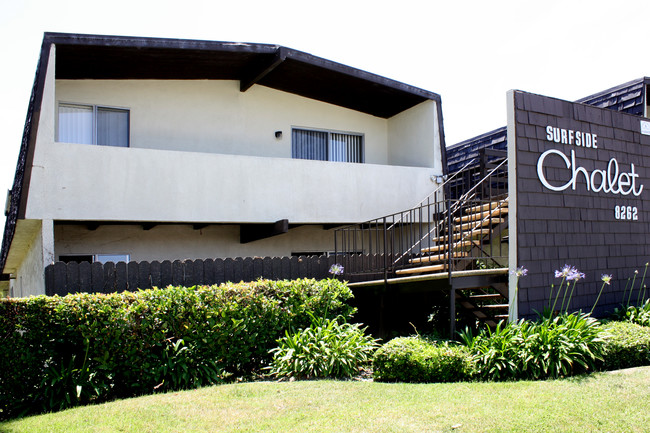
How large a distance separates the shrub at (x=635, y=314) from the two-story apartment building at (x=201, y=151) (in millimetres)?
4948

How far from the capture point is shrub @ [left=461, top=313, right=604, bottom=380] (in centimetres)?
711

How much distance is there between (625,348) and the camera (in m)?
7.54

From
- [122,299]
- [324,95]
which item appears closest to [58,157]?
[122,299]

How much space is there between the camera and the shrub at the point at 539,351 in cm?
711

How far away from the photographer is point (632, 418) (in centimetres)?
546

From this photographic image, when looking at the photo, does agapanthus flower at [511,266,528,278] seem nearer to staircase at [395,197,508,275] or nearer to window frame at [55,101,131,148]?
staircase at [395,197,508,275]

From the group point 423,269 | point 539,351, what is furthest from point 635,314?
point 423,269

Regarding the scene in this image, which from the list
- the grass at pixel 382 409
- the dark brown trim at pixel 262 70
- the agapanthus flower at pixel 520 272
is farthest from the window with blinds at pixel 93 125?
the agapanthus flower at pixel 520 272

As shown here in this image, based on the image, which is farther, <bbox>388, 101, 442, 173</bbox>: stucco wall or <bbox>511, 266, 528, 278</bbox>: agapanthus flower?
<bbox>388, 101, 442, 173</bbox>: stucco wall

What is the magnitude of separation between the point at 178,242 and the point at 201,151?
192 centimetres

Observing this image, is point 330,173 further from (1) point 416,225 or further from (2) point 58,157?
(2) point 58,157

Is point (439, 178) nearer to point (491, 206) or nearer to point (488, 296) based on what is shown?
point (491, 206)

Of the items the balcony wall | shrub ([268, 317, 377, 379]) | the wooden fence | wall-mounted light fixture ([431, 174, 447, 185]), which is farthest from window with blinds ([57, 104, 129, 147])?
wall-mounted light fixture ([431, 174, 447, 185])

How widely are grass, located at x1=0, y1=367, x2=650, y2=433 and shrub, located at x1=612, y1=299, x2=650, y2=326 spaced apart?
89.6 inches
